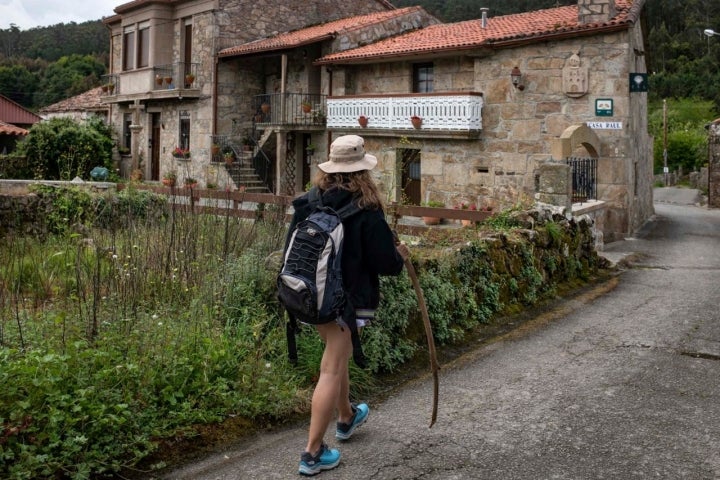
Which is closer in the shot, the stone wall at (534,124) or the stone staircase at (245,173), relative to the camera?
the stone wall at (534,124)

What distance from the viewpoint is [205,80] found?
85.3ft

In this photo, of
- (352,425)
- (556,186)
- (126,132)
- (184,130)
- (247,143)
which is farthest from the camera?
(126,132)

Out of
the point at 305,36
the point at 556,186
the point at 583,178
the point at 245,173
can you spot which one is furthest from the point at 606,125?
the point at 245,173

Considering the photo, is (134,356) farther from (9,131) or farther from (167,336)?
(9,131)

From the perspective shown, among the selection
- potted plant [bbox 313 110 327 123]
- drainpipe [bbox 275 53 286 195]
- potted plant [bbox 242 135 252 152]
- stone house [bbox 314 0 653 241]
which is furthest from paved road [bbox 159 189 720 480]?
potted plant [bbox 242 135 252 152]

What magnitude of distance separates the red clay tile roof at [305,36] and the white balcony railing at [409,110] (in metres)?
2.22

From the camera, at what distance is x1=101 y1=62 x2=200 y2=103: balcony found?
86.2 feet

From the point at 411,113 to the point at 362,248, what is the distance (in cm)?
1669

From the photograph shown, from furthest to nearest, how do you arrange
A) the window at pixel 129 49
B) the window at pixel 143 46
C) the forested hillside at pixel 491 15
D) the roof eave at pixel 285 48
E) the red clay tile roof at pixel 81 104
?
1. the forested hillside at pixel 491 15
2. the red clay tile roof at pixel 81 104
3. the window at pixel 129 49
4. the window at pixel 143 46
5. the roof eave at pixel 285 48

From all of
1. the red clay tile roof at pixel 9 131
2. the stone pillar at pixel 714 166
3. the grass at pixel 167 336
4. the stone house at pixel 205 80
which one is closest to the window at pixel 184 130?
the stone house at pixel 205 80

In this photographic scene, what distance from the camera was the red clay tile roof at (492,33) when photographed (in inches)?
646

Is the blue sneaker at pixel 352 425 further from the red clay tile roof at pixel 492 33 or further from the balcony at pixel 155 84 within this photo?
the balcony at pixel 155 84

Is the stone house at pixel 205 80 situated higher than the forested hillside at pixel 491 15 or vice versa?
A: the forested hillside at pixel 491 15

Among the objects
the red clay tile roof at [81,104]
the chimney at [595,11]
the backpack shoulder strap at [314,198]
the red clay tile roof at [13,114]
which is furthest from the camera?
the red clay tile roof at [13,114]
